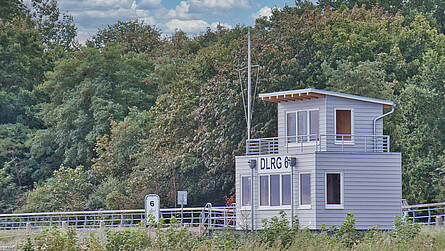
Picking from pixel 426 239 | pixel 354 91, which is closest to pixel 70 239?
pixel 426 239

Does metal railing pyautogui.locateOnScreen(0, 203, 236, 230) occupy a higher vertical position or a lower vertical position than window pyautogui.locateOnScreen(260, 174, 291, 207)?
lower

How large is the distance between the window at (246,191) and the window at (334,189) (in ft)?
12.4

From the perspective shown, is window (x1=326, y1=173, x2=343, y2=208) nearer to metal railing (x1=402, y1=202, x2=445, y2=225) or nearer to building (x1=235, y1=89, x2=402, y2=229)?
building (x1=235, y1=89, x2=402, y2=229)

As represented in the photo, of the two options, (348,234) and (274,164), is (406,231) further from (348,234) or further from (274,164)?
(274,164)

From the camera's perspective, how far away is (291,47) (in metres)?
47.4

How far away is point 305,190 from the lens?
108 feet

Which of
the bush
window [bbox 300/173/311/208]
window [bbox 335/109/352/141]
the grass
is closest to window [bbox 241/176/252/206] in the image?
window [bbox 300/173/311/208]

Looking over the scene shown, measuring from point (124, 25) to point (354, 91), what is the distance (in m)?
40.7

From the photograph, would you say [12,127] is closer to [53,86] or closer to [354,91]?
[53,86]

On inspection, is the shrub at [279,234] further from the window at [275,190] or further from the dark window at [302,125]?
the dark window at [302,125]

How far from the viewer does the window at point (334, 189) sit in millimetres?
32500

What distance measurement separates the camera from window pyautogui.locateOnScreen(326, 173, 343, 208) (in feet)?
107

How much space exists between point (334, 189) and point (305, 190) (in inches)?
45.7

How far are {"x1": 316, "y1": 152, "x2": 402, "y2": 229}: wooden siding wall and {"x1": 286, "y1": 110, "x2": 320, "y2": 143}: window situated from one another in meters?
1.72
